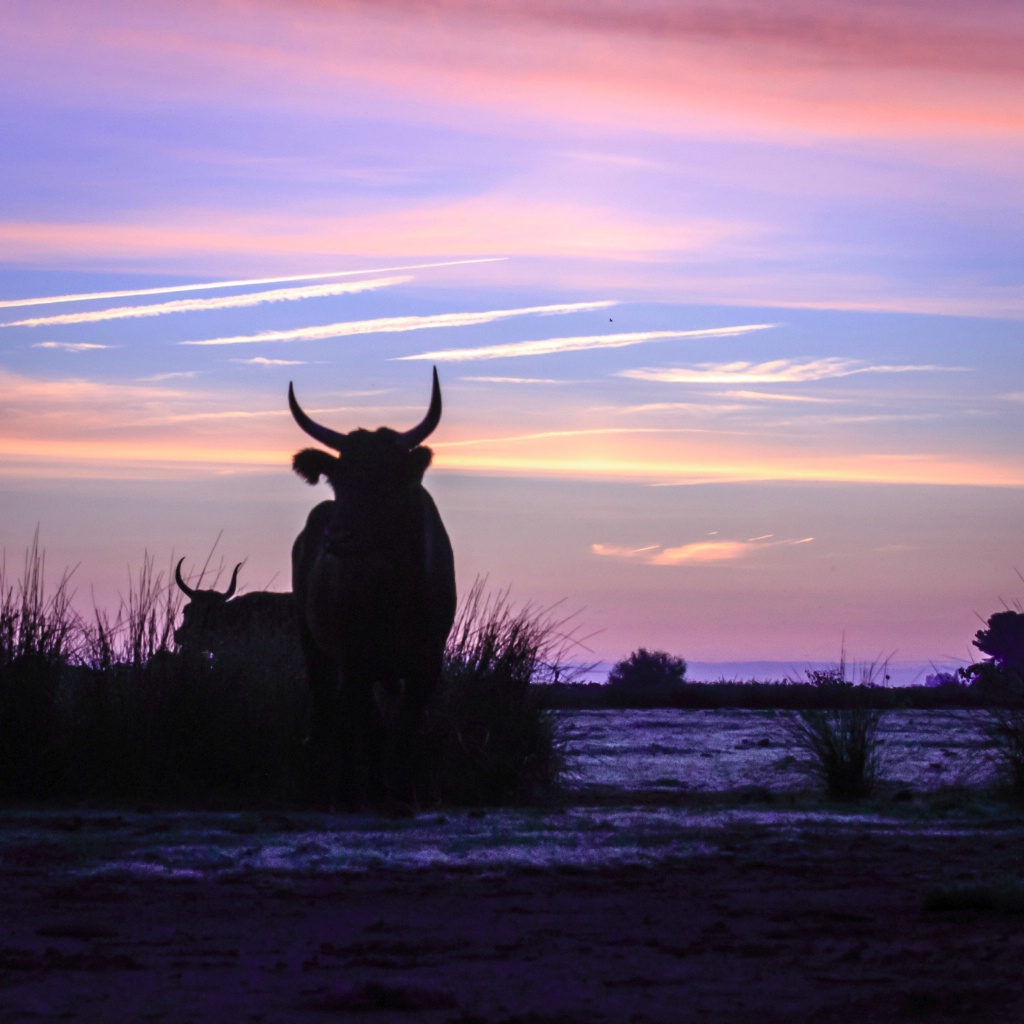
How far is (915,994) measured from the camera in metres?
3.96

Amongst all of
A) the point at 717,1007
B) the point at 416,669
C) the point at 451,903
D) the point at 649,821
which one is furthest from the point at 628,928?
the point at 416,669

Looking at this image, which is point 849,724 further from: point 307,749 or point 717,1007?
point 717,1007

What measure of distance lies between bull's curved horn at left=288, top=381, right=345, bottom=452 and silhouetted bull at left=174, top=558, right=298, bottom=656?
1.83m

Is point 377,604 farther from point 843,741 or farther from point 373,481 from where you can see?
point 843,741

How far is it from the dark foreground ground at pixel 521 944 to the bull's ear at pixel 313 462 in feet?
13.4

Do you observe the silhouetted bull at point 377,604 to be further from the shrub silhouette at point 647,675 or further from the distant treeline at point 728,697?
the shrub silhouette at point 647,675

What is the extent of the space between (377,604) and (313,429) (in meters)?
1.48

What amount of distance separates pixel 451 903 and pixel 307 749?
17.4 feet

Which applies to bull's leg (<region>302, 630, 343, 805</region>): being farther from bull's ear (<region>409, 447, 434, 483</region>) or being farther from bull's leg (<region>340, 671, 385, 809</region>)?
bull's ear (<region>409, 447, 434, 483</region>)

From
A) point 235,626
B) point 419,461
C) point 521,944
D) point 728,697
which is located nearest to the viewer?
point 521,944

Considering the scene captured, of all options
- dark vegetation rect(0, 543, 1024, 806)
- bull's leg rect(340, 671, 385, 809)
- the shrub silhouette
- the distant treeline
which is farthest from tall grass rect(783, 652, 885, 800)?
the shrub silhouette

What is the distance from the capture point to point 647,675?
4397 centimetres

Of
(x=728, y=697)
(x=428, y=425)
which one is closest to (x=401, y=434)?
(x=428, y=425)

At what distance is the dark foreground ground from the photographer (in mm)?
3957
